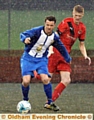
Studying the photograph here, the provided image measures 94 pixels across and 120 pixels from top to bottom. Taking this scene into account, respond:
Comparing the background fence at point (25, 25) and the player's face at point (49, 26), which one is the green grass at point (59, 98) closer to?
the background fence at point (25, 25)

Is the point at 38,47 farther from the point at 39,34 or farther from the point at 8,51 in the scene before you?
the point at 8,51

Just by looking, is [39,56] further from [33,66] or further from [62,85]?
[62,85]

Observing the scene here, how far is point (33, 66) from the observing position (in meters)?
8.71

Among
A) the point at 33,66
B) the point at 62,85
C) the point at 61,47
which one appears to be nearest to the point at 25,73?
the point at 33,66

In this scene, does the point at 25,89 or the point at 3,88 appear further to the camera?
the point at 3,88

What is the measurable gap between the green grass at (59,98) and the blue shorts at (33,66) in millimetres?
548

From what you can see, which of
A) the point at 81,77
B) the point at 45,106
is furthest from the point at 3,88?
the point at 45,106

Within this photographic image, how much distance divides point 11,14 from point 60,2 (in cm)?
131

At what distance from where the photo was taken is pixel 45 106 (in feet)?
29.2

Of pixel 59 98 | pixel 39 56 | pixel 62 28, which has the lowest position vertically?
pixel 59 98

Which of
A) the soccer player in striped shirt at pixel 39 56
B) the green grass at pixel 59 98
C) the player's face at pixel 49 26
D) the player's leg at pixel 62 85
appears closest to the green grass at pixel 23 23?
the green grass at pixel 59 98

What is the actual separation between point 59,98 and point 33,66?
194 cm

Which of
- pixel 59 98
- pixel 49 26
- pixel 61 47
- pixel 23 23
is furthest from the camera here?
pixel 23 23

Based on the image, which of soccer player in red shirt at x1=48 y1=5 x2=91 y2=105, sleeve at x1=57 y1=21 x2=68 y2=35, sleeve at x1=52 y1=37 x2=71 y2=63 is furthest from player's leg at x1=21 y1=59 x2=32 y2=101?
sleeve at x1=57 y1=21 x2=68 y2=35
